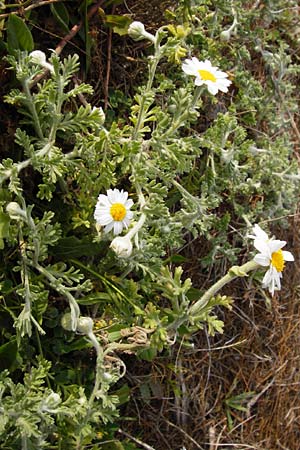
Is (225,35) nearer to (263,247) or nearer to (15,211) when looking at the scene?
(263,247)

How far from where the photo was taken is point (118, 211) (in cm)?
139

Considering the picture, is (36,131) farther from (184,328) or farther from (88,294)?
(184,328)

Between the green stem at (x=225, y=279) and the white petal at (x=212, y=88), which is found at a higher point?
the white petal at (x=212, y=88)

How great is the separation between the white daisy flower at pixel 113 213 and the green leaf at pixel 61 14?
0.48m

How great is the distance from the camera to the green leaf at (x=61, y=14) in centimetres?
159

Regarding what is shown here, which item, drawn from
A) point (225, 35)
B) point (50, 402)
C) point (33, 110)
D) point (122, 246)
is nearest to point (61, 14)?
point (33, 110)

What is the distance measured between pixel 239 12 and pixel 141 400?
3.74 feet

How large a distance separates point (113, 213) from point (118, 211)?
0.4 inches

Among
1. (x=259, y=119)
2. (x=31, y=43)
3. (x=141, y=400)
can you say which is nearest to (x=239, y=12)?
(x=259, y=119)

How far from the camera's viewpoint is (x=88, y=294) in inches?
62.7

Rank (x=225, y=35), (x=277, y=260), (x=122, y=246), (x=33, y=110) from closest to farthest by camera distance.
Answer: (x=122, y=246), (x=33, y=110), (x=277, y=260), (x=225, y=35)

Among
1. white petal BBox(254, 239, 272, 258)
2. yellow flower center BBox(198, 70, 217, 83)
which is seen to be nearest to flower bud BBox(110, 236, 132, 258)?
white petal BBox(254, 239, 272, 258)

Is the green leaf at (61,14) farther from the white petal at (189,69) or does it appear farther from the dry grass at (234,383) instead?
the dry grass at (234,383)

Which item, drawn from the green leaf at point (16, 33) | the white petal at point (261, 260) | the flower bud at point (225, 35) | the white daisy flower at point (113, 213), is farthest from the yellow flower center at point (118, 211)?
the flower bud at point (225, 35)
